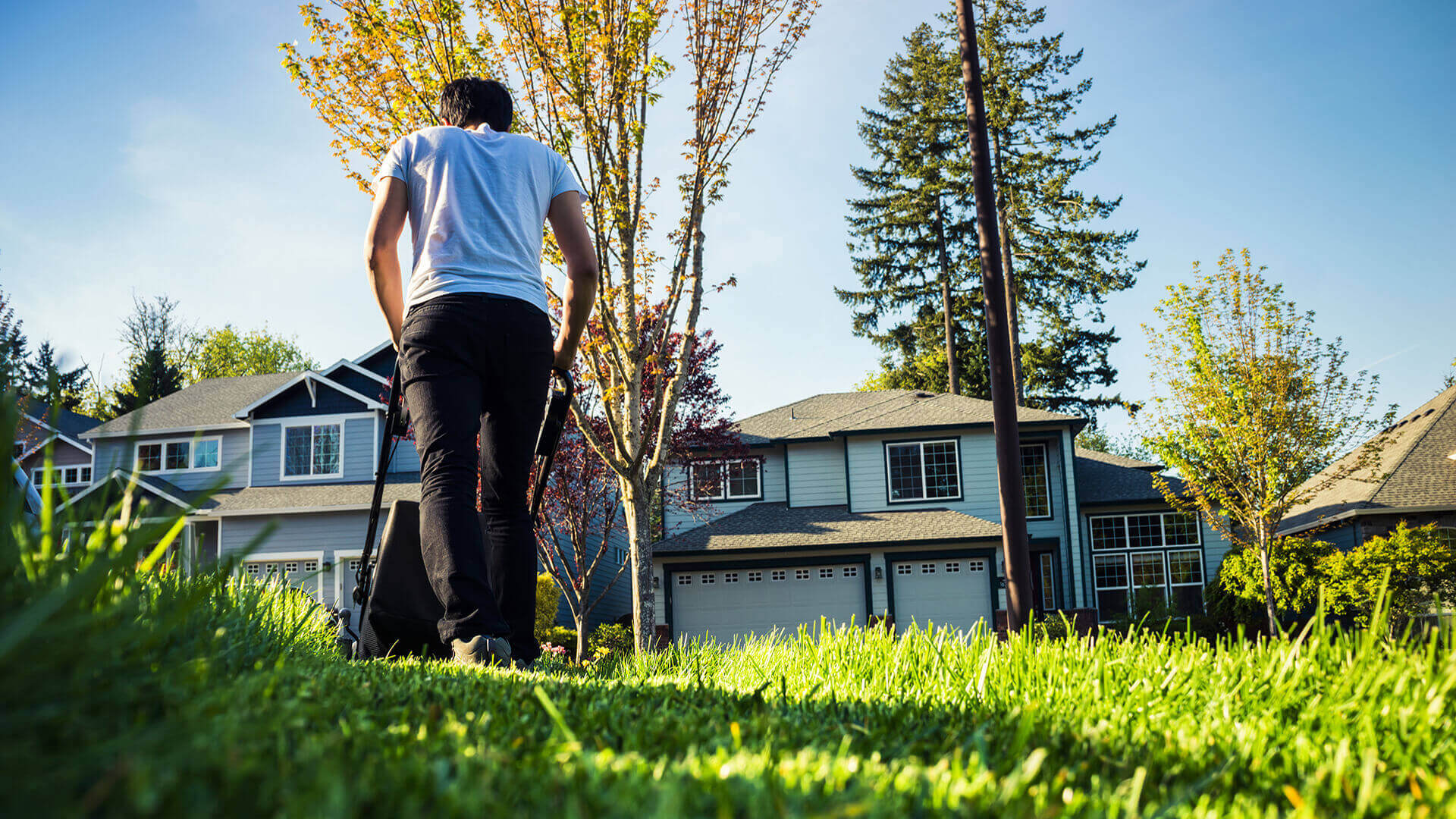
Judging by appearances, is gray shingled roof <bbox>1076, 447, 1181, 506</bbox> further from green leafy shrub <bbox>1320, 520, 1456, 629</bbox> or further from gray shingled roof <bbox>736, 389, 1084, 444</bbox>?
green leafy shrub <bbox>1320, 520, 1456, 629</bbox>

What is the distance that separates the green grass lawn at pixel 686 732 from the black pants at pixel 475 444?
477 millimetres

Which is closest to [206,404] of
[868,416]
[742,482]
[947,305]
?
[742,482]

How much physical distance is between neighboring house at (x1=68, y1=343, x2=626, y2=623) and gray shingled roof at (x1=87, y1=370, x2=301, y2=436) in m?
0.07

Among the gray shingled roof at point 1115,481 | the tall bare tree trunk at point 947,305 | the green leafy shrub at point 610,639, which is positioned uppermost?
the tall bare tree trunk at point 947,305

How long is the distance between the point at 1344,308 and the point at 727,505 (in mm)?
14806

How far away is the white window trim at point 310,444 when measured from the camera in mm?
21812

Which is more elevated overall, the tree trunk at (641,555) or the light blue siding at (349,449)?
the light blue siding at (349,449)

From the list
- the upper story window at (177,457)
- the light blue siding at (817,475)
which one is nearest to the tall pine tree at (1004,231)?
the light blue siding at (817,475)

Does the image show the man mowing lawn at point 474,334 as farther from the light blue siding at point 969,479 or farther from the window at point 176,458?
the window at point 176,458

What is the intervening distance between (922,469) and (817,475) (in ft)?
8.78

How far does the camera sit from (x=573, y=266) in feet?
11.1

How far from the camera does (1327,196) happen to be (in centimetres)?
2430

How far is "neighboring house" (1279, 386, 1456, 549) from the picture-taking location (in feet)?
68.2

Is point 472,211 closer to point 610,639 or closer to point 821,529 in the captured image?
point 610,639
